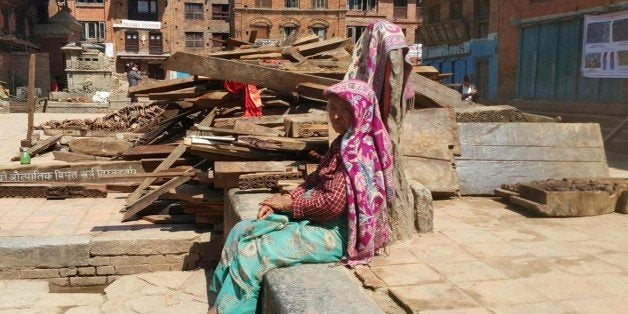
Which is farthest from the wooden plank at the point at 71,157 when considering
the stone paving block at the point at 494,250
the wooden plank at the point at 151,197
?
the stone paving block at the point at 494,250

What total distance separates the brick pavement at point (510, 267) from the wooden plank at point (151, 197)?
3.00 m

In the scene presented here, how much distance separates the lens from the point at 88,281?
18.6 feet

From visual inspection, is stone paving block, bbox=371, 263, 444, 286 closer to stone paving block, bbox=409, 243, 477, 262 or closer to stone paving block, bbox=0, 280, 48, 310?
stone paving block, bbox=409, 243, 477, 262

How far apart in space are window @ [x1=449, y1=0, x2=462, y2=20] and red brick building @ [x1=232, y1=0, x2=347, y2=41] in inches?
733

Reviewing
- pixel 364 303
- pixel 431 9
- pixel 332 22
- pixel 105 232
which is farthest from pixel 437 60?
pixel 364 303

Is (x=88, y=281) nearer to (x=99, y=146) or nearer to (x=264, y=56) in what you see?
(x=264, y=56)

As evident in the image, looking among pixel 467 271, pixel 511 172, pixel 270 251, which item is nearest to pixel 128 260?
pixel 270 251

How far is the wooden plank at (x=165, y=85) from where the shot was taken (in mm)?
8047

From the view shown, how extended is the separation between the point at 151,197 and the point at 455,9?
25577 mm

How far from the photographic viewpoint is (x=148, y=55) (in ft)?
165

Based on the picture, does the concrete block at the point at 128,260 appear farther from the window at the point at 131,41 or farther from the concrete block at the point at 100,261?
the window at the point at 131,41

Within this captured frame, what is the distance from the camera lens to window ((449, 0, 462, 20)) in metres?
28.1

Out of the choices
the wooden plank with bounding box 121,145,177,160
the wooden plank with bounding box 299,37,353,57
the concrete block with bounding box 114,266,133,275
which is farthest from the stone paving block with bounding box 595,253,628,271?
the wooden plank with bounding box 299,37,353,57

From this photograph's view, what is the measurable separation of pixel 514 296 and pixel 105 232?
4.50 meters
